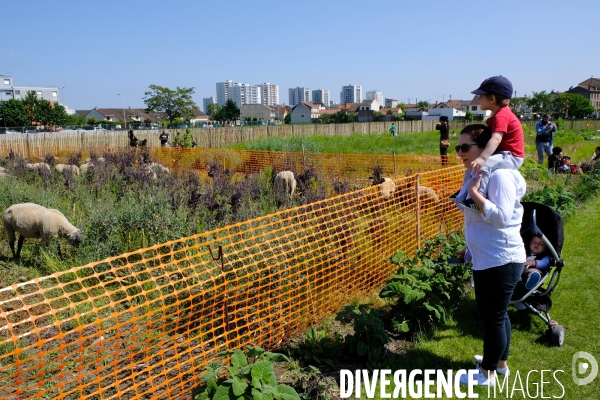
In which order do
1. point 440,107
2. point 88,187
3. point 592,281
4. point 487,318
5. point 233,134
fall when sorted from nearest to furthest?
point 487,318 → point 592,281 → point 88,187 → point 233,134 → point 440,107

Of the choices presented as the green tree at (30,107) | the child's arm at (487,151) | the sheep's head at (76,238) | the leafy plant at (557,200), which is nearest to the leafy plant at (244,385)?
the child's arm at (487,151)

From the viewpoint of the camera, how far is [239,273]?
458cm

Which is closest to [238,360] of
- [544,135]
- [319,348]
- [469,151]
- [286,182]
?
[319,348]

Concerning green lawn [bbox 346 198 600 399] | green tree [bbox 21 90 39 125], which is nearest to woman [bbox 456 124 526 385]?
green lawn [bbox 346 198 600 399]

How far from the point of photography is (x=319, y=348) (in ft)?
11.7

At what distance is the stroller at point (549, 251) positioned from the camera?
3676 mm

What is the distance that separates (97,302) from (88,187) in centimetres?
562

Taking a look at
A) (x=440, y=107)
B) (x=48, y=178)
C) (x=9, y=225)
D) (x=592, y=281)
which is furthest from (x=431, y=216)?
(x=440, y=107)

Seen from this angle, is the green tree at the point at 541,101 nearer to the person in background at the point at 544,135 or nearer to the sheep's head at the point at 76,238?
→ the person in background at the point at 544,135

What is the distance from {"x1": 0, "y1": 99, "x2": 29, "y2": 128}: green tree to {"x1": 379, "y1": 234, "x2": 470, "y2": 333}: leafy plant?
83.2 meters

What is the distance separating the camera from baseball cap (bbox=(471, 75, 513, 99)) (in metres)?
2.97

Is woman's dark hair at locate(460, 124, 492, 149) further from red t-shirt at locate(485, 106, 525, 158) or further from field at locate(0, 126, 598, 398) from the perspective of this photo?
field at locate(0, 126, 598, 398)

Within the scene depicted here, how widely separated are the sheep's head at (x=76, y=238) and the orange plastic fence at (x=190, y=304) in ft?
1.91

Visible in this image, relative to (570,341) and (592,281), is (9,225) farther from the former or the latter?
(592,281)
